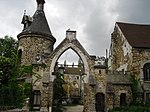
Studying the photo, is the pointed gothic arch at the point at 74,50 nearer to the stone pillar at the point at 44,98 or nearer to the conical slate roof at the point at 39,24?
the stone pillar at the point at 44,98

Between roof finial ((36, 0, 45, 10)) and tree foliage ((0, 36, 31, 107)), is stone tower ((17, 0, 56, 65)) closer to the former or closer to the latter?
tree foliage ((0, 36, 31, 107))

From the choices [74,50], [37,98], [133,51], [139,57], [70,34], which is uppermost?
[70,34]

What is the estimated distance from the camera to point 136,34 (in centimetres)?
2980

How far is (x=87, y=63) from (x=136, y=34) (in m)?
10.4

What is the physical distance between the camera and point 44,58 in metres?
22.4

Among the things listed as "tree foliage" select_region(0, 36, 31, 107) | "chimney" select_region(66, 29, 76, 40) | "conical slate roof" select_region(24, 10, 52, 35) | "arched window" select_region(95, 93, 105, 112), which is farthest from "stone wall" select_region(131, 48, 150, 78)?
"tree foliage" select_region(0, 36, 31, 107)

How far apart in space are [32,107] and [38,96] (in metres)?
1.30

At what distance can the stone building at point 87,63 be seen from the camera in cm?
2188

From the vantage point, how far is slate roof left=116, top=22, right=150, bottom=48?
27.6 metres

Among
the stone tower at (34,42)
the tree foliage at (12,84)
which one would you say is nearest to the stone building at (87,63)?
the stone tower at (34,42)

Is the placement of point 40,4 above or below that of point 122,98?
above

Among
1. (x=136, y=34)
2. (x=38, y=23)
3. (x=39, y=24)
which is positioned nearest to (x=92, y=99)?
(x=39, y=24)

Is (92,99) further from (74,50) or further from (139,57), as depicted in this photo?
(139,57)

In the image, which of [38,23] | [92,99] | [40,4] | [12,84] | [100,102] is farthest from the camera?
[40,4]
